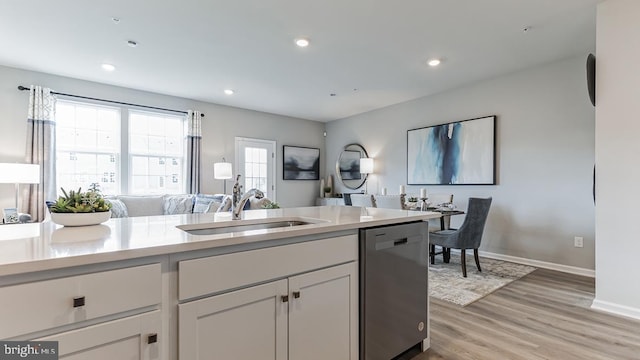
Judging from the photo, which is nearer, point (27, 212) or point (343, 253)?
point (343, 253)

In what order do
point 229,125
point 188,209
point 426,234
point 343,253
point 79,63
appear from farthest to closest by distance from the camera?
point 229,125
point 188,209
point 79,63
point 426,234
point 343,253

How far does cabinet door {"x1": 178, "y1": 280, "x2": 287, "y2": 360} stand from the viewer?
3.68ft

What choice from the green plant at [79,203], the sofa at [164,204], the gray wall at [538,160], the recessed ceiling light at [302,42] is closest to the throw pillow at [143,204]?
the sofa at [164,204]

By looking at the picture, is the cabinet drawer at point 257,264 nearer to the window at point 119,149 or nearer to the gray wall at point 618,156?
the gray wall at point 618,156

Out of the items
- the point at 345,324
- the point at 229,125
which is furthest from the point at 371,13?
the point at 229,125

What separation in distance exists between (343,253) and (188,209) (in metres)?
3.97

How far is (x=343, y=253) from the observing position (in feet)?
5.35

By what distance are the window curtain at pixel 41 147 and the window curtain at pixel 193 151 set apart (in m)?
1.82

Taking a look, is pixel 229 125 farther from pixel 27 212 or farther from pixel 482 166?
pixel 482 166

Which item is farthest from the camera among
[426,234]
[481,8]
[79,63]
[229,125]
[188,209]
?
[229,125]

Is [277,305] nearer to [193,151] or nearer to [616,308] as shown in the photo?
[616,308]

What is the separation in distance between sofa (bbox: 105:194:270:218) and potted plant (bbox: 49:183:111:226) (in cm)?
277

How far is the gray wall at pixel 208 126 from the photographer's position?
4.16m

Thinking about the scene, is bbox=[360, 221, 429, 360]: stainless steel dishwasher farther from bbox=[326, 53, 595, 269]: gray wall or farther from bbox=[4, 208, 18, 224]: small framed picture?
bbox=[4, 208, 18, 224]: small framed picture
